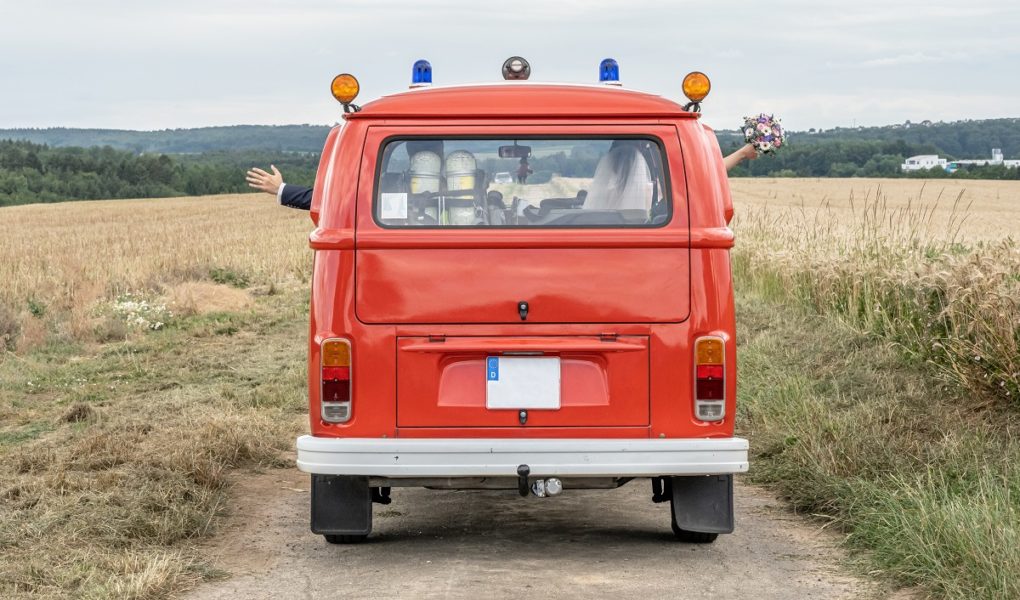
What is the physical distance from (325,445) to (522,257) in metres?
1.07

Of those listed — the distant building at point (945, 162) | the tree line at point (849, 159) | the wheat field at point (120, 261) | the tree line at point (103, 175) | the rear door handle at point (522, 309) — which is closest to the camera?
the rear door handle at point (522, 309)

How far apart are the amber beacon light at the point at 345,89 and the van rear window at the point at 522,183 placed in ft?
0.93

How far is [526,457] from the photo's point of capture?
5.15 m

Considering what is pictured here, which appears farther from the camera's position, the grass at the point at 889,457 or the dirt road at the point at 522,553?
the dirt road at the point at 522,553

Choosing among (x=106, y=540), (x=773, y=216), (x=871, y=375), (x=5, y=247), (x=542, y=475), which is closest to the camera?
(x=542, y=475)

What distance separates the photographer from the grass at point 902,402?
514 cm

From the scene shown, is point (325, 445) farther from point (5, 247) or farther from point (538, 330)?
point (5, 247)

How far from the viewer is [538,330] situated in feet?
17.0

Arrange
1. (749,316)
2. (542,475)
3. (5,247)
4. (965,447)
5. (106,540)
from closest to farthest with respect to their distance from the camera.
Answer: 1. (542,475)
2. (106,540)
3. (965,447)
4. (749,316)
5. (5,247)

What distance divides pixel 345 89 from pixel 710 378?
1.92 meters

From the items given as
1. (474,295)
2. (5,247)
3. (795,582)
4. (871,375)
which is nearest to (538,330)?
(474,295)

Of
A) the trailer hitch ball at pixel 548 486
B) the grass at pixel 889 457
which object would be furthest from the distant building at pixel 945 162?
the trailer hitch ball at pixel 548 486

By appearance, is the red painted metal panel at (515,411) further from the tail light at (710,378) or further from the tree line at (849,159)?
the tree line at (849,159)

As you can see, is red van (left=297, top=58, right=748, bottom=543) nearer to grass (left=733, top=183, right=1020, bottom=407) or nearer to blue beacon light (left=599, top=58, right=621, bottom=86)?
blue beacon light (left=599, top=58, right=621, bottom=86)
